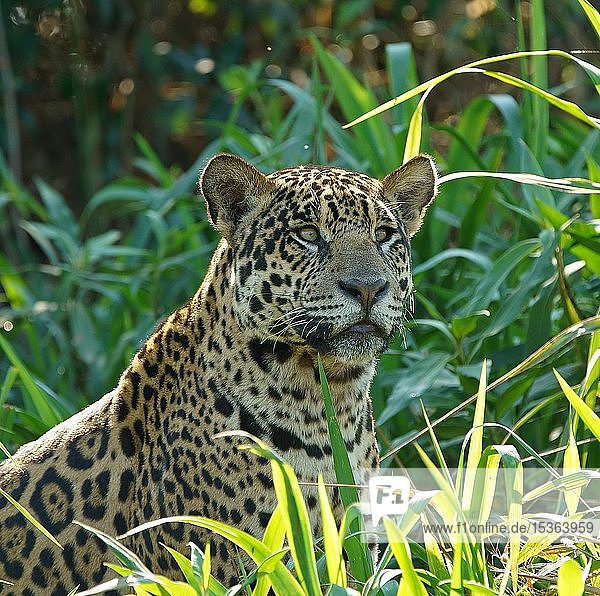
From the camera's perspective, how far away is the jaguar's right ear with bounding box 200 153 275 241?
3541 millimetres

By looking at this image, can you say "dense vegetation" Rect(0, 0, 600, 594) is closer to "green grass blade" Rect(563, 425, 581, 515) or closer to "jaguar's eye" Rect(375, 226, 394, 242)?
"green grass blade" Rect(563, 425, 581, 515)

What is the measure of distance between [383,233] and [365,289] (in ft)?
0.98

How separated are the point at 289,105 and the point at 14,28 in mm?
2316

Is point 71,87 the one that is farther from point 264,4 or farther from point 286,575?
point 286,575

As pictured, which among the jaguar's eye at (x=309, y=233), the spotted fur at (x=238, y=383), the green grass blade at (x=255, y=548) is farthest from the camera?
the jaguar's eye at (x=309, y=233)

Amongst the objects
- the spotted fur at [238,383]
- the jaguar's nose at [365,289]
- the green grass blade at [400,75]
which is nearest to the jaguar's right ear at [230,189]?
the spotted fur at [238,383]

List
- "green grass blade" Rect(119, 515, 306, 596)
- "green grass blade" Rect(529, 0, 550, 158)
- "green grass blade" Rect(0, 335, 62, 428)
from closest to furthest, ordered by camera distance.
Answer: "green grass blade" Rect(119, 515, 306, 596), "green grass blade" Rect(0, 335, 62, 428), "green grass blade" Rect(529, 0, 550, 158)

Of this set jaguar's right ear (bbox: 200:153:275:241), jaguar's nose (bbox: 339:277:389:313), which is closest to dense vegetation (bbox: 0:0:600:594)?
Result: jaguar's nose (bbox: 339:277:389:313)

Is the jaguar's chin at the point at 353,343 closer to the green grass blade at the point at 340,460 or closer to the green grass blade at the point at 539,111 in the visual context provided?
the green grass blade at the point at 340,460

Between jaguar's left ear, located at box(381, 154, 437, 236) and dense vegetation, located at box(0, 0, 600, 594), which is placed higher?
jaguar's left ear, located at box(381, 154, 437, 236)

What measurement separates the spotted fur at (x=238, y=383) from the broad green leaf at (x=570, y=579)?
3.12ft

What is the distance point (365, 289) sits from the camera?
325cm

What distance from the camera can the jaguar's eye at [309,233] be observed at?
3.45m

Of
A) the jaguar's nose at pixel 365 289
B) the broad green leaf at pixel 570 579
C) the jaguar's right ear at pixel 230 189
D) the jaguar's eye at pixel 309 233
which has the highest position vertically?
the jaguar's right ear at pixel 230 189
